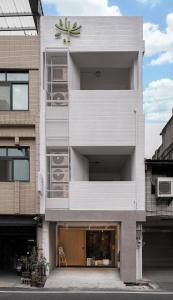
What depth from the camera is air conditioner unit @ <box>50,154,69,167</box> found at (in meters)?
19.9

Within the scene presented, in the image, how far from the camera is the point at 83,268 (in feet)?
72.2

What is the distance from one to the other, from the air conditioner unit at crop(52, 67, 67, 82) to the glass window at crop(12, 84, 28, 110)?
54.6 inches

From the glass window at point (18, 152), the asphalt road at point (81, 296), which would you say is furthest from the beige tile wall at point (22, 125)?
the asphalt road at point (81, 296)

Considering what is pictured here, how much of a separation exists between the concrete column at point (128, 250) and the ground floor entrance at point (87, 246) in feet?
10.4

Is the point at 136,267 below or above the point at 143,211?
below

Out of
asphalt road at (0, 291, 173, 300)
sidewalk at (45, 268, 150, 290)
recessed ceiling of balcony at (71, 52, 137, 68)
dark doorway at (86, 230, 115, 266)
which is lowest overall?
sidewalk at (45, 268, 150, 290)

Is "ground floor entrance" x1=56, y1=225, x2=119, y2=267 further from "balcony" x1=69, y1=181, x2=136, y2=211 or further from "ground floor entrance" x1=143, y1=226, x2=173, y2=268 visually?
"balcony" x1=69, y1=181, x2=136, y2=211

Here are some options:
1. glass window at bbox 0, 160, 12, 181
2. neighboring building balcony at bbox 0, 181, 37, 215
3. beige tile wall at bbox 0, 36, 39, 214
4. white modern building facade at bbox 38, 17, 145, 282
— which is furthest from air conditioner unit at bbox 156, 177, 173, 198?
glass window at bbox 0, 160, 12, 181

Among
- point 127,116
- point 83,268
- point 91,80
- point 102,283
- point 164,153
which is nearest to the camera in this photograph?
point 102,283

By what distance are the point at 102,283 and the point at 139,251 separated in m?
2.68

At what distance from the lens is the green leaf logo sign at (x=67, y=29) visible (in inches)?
789

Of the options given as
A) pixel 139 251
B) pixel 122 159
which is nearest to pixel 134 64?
pixel 122 159

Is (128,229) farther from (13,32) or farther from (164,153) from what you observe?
(164,153)

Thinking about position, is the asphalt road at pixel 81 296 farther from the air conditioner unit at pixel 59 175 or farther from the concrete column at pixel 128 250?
the air conditioner unit at pixel 59 175
